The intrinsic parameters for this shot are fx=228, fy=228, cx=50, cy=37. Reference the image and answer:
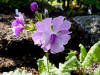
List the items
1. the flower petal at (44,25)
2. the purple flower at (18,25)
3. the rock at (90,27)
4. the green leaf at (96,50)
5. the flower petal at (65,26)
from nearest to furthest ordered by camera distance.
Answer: the flower petal at (44,25), the flower petal at (65,26), the purple flower at (18,25), the green leaf at (96,50), the rock at (90,27)

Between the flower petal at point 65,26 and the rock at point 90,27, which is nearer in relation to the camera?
the flower petal at point 65,26

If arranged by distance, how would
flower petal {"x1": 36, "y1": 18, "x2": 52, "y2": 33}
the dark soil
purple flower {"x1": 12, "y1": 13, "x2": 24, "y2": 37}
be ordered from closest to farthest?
flower petal {"x1": 36, "y1": 18, "x2": 52, "y2": 33} < purple flower {"x1": 12, "y1": 13, "x2": 24, "y2": 37} < the dark soil

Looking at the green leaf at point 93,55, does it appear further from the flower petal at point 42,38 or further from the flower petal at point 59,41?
the flower petal at point 42,38

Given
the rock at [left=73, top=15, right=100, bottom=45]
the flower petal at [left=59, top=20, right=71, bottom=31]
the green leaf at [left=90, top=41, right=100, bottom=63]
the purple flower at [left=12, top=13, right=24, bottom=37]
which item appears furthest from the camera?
the rock at [left=73, top=15, right=100, bottom=45]

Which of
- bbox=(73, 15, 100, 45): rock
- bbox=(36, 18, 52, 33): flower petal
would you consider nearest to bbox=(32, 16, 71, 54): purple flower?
bbox=(36, 18, 52, 33): flower petal

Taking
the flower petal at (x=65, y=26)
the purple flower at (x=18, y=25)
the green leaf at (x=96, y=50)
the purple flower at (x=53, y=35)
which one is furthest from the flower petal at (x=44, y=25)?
the green leaf at (x=96, y=50)

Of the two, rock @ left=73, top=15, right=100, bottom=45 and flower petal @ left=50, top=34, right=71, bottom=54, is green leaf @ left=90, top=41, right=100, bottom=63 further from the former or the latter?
rock @ left=73, top=15, right=100, bottom=45

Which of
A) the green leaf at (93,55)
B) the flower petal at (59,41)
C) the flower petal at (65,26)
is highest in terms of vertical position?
the flower petal at (65,26)

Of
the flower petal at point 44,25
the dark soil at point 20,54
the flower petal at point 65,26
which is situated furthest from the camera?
the dark soil at point 20,54

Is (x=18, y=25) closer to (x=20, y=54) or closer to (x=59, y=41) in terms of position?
(x=59, y=41)
